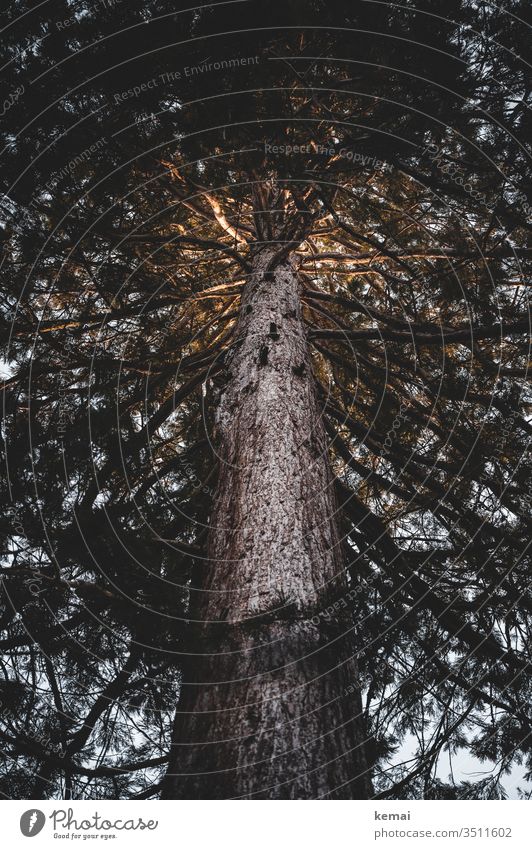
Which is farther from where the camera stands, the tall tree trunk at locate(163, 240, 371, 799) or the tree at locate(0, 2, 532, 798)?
the tree at locate(0, 2, 532, 798)

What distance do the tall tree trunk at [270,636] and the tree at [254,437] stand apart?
0.4 inches

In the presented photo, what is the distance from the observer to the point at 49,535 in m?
2.46

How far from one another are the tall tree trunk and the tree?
0.03 feet

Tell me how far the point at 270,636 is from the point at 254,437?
1020mm

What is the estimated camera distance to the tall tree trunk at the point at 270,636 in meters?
1.20

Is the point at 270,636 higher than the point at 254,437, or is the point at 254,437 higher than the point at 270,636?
the point at 254,437

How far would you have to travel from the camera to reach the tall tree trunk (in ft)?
3.95

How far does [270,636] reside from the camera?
1.45 metres

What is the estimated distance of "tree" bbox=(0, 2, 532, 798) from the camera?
1586 millimetres

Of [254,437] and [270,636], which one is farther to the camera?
[254,437]

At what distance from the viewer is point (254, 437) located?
7.37ft

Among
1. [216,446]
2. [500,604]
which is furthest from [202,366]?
[500,604]

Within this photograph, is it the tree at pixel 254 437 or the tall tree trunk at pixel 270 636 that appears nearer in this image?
the tall tree trunk at pixel 270 636
